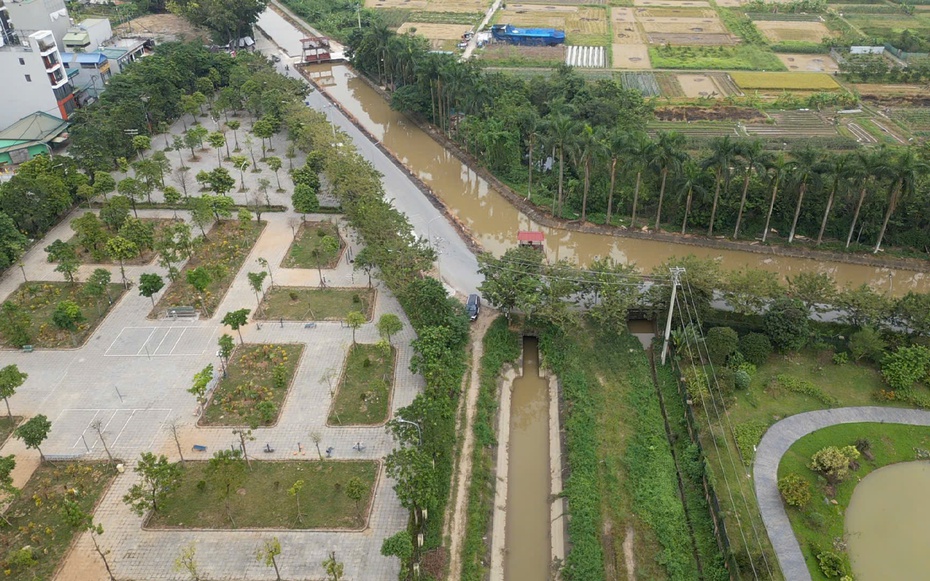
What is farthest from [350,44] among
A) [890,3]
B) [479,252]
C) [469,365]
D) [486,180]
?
[890,3]

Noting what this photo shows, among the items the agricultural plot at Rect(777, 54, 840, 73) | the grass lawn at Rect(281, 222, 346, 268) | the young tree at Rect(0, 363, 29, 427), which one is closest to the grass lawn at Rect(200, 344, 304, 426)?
the grass lawn at Rect(281, 222, 346, 268)

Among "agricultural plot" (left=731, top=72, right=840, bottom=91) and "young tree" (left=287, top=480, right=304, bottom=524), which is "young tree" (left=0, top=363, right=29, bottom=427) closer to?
"young tree" (left=287, top=480, right=304, bottom=524)

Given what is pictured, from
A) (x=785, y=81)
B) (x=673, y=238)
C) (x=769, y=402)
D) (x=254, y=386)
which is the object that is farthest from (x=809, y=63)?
(x=254, y=386)

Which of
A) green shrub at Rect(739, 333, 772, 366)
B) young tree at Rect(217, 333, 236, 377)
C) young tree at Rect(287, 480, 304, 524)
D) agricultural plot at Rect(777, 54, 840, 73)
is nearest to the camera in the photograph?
young tree at Rect(287, 480, 304, 524)

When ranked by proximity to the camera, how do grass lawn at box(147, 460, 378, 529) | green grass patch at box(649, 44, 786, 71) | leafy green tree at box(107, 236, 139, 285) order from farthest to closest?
green grass patch at box(649, 44, 786, 71), leafy green tree at box(107, 236, 139, 285), grass lawn at box(147, 460, 378, 529)

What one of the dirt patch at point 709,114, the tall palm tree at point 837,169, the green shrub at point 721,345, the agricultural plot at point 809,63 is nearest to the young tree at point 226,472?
the green shrub at point 721,345
